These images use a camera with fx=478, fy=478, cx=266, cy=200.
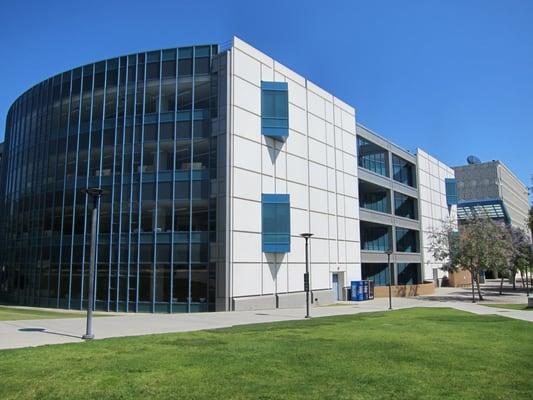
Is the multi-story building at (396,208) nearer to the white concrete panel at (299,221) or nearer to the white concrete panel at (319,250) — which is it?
the white concrete panel at (319,250)

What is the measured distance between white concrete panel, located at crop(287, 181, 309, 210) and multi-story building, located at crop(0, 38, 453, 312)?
150mm

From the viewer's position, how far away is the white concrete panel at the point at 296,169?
35625 mm

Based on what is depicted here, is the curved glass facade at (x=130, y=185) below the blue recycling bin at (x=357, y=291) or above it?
above

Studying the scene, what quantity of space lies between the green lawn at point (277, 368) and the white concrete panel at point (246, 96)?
19.5 meters

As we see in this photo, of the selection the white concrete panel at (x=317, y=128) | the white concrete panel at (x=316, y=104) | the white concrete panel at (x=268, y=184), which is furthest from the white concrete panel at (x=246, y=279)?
the white concrete panel at (x=316, y=104)

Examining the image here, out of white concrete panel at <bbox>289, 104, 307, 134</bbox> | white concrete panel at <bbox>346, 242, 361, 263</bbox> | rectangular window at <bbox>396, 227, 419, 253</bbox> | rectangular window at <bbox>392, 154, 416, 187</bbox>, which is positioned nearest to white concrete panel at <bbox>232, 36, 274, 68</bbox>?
white concrete panel at <bbox>289, 104, 307, 134</bbox>

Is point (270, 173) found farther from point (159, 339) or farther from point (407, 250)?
point (407, 250)

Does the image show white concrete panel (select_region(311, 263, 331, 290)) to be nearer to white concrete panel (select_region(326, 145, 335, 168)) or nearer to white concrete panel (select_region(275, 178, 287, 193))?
white concrete panel (select_region(275, 178, 287, 193))

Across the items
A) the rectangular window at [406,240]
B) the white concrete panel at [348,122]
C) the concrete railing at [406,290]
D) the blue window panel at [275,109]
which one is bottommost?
the concrete railing at [406,290]

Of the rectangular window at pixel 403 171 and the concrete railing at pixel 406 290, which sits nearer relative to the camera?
the concrete railing at pixel 406 290

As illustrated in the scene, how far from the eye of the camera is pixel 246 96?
32812mm

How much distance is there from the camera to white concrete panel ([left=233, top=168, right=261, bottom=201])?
30.9 meters

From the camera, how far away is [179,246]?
3091 centimetres

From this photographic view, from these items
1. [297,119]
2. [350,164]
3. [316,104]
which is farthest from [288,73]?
[350,164]
